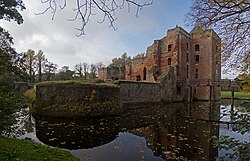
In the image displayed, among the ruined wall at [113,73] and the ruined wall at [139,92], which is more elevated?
the ruined wall at [113,73]

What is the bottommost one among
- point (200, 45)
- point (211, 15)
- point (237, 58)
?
point (237, 58)

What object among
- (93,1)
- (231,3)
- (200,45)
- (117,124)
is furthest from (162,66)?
(93,1)

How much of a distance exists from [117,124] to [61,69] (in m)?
36.2

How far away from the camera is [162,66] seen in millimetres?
30047

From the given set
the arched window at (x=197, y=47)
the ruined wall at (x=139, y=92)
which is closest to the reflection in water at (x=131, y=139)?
the ruined wall at (x=139, y=92)

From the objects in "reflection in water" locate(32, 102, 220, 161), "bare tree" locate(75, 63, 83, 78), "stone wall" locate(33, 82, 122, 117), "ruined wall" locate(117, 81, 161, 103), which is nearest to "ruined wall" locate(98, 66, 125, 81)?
"bare tree" locate(75, 63, 83, 78)

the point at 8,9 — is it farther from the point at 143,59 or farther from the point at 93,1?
the point at 143,59

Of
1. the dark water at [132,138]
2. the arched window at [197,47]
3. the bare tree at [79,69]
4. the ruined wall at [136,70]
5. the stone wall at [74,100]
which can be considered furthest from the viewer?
the bare tree at [79,69]

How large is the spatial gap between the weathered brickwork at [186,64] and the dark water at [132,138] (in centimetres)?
1684

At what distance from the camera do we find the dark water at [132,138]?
6.41 m

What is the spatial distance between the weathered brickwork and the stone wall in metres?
14.7

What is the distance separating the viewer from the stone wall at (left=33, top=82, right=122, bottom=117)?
1267 cm

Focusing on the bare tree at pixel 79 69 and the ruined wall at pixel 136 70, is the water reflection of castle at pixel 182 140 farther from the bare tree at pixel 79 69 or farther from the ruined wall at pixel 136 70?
the bare tree at pixel 79 69

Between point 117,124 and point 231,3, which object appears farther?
point 117,124
